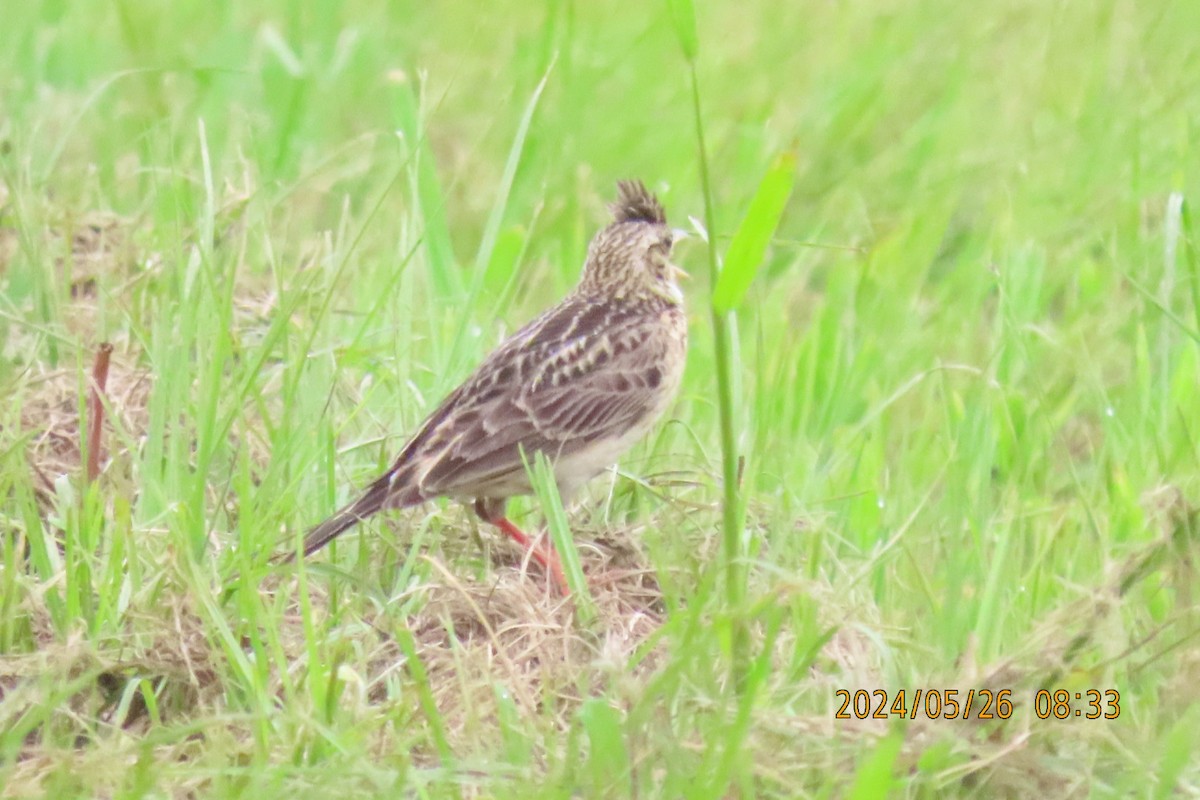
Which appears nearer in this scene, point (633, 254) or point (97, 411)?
A: point (97, 411)

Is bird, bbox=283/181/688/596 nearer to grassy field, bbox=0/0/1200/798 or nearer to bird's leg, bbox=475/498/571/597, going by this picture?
bird's leg, bbox=475/498/571/597

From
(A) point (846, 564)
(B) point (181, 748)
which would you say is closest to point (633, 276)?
(A) point (846, 564)

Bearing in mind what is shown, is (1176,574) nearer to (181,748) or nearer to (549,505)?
(549,505)

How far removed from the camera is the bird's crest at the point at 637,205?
6.16 metres

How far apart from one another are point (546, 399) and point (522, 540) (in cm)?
55

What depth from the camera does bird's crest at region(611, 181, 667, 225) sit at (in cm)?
616

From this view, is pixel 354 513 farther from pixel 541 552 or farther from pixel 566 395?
pixel 566 395

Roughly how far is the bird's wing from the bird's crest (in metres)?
0.38

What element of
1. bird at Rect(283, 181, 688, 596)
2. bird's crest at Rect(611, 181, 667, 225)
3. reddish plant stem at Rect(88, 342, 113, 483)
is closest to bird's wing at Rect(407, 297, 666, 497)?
bird at Rect(283, 181, 688, 596)

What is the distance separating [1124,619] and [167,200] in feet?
12.1

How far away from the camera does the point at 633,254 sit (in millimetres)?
6082
